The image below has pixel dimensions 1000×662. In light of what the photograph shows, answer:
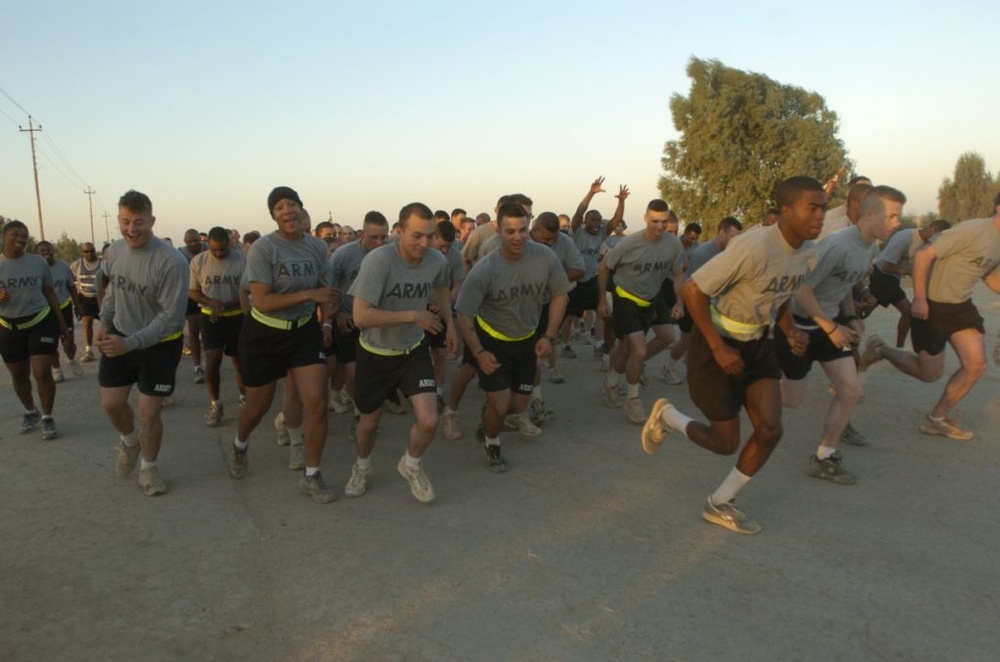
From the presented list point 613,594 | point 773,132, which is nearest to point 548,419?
point 613,594

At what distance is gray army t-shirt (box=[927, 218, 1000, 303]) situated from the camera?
19.0ft

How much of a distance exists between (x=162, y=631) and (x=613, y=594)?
2.16 metres

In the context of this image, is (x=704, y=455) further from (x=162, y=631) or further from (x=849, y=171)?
(x=849, y=171)

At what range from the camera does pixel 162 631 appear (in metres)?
3.33

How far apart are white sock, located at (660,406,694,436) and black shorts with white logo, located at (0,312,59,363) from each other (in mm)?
5853

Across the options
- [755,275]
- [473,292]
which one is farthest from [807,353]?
[473,292]

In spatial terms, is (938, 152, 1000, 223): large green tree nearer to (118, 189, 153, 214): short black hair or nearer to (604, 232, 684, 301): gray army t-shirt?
(604, 232, 684, 301): gray army t-shirt

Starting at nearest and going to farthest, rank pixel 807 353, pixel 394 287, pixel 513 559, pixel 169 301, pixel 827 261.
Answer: pixel 513 559 < pixel 394 287 < pixel 169 301 < pixel 827 261 < pixel 807 353

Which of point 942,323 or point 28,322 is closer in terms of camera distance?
point 942,323

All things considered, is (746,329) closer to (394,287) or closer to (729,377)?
(729,377)

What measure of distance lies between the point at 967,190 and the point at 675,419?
63.5 m

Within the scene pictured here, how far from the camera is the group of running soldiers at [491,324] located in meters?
4.30

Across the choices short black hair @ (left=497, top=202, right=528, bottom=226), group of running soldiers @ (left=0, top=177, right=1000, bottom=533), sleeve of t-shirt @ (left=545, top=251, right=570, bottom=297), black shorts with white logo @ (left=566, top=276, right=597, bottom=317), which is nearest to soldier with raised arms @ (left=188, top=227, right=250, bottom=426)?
group of running soldiers @ (left=0, top=177, right=1000, bottom=533)

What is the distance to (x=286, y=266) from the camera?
5.07m
